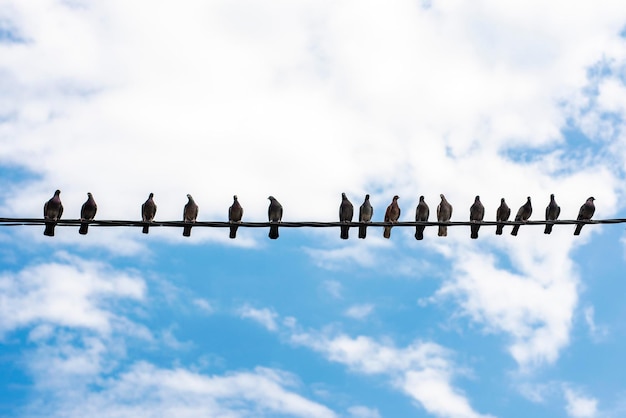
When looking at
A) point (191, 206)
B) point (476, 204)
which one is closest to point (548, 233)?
point (476, 204)

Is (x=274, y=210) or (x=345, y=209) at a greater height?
(x=345, y=209)

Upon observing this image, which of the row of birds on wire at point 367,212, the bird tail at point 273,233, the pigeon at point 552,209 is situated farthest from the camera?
the pigeon at point 552,209

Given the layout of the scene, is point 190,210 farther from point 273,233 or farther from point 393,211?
point 393,211

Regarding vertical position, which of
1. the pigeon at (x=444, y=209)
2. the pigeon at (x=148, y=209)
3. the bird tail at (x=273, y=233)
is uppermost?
the pigeon at (x=444, y=209)

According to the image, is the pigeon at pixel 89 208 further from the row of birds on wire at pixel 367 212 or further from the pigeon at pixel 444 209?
the pigeon at pixel 444 209

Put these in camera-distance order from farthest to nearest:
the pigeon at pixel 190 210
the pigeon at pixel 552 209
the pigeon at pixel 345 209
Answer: the pigeon at pixel 552 209
the pigeon at pixel 345 209
the pigeon at pixel 190 210

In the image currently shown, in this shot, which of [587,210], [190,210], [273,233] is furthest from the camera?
[587,210]

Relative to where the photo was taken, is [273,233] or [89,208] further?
[89,208]

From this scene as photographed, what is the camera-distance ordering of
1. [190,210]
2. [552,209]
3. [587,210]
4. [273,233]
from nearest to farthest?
1. [273,233]
2. [190,210]
3. [587,210]
4. [552,209]

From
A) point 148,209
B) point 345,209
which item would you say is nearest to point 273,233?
point 345,209

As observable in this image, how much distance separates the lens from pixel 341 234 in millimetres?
18609

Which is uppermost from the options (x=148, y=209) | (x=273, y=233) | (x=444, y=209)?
(x=444, y=209)

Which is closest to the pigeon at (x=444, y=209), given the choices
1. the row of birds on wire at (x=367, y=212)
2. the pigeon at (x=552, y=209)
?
the row of birds on wire at (x=367, y=212)

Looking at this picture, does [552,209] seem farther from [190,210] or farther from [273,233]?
[190,210]
